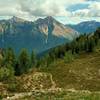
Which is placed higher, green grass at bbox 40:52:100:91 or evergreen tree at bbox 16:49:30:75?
green grass at bbox 40:52:100:91

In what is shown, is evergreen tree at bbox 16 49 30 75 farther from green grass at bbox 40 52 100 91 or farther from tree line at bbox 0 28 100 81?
green grass at bbox 40 52 100 91

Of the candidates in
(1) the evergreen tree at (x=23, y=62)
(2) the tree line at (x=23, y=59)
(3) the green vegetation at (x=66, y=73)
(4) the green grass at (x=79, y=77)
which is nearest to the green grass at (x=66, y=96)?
(3) the green vegetation at (x=66, y=73)

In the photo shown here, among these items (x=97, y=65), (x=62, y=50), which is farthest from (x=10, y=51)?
(x=97, y=65)

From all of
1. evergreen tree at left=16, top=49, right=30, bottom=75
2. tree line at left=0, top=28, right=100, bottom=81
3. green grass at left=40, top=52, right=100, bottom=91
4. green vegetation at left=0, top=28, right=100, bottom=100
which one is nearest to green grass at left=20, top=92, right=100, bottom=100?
green vegetation at left=0, top=28, right=100, bottom=100

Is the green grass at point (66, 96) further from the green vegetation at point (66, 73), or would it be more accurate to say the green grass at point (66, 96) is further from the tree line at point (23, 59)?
the tree line at point (23, 59)

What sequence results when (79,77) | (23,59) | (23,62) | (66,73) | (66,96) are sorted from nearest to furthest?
1. (66,96)
2. (79,77)
3. (66,73)
4. (23,59)
5. (23,62)

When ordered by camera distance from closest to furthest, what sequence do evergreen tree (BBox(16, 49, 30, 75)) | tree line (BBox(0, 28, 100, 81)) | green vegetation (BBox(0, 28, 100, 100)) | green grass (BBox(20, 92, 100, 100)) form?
green grass (BBox(20, 92, 100, 100)) < green vegetation (BBox(0, 28, 100, 100)) < tree line (BBox(0, 28, 100, 81)) < evergreen tree (BBox(16, 49, 30, 75))

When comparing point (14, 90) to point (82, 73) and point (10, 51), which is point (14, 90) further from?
point (10, 51)

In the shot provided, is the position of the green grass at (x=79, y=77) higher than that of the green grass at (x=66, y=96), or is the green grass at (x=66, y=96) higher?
the green grass at (x=66, y=96)

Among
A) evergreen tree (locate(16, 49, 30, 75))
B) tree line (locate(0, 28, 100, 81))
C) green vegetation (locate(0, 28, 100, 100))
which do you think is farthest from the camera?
evergreen tree (locate(16, 49, 30, 75))

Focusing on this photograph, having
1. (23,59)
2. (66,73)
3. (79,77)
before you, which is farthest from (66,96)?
(23,59)

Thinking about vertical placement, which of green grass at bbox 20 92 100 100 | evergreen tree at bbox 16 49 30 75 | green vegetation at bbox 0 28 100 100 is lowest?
evergreen tree at bbox 16 49 30 75

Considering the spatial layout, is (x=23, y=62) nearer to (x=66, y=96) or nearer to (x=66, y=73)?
(x=66, y=73)

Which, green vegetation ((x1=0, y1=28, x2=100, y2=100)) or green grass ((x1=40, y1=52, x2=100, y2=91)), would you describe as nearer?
green vegetation ((x1=0, y1=28, x2=100, y2=100))
